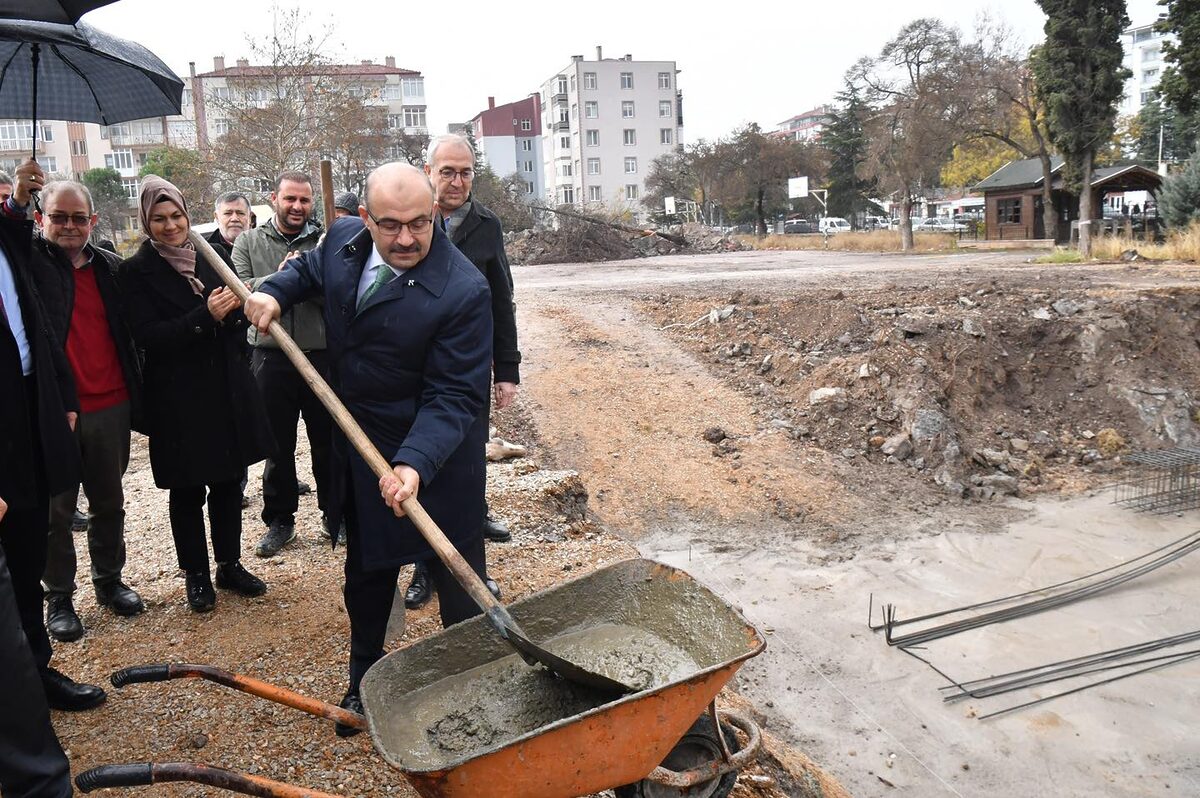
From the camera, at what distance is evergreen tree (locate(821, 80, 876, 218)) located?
43281mm

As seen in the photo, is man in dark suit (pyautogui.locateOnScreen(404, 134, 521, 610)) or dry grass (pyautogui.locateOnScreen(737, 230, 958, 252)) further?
dry grass (pyautogui.locateOnScreen(737, 230, 958, 252))

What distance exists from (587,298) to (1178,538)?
1009 cm

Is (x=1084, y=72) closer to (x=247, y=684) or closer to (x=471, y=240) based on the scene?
(x=471, y=240)

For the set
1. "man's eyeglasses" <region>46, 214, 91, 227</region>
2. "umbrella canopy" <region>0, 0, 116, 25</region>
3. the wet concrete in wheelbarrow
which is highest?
"umbrella canopy" <region>0, 0, 116, 25</region>

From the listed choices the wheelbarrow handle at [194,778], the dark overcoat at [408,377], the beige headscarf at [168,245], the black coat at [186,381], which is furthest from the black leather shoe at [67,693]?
the beige headscarf at [168,245]

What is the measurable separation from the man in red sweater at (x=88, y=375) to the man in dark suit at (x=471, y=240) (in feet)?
4.60

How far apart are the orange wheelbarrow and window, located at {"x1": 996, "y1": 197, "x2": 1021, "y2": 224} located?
32.2 metres

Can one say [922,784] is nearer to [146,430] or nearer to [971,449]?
[146,430]

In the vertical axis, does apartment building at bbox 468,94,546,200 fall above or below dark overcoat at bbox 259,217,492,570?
above

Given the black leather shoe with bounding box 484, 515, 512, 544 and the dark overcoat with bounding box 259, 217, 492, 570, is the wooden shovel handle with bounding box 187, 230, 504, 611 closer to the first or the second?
the dark overcoat with bounding box 259, 217, 492, 570

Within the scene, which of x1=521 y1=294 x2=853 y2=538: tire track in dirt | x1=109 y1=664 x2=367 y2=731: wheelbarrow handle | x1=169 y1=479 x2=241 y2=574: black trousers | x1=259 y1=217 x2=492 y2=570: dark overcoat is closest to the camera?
x1=109 y1=664 x2=367 y2=731: wheelbarrow handle

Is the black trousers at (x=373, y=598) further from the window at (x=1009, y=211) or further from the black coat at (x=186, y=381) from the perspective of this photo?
the window at (x=1009, y=211)

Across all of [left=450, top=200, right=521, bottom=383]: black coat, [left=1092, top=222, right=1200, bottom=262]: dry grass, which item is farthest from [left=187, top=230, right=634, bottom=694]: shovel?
[left=1092, top=222, right=1200, bottom=262]: dry grass

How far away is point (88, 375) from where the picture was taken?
365cm
